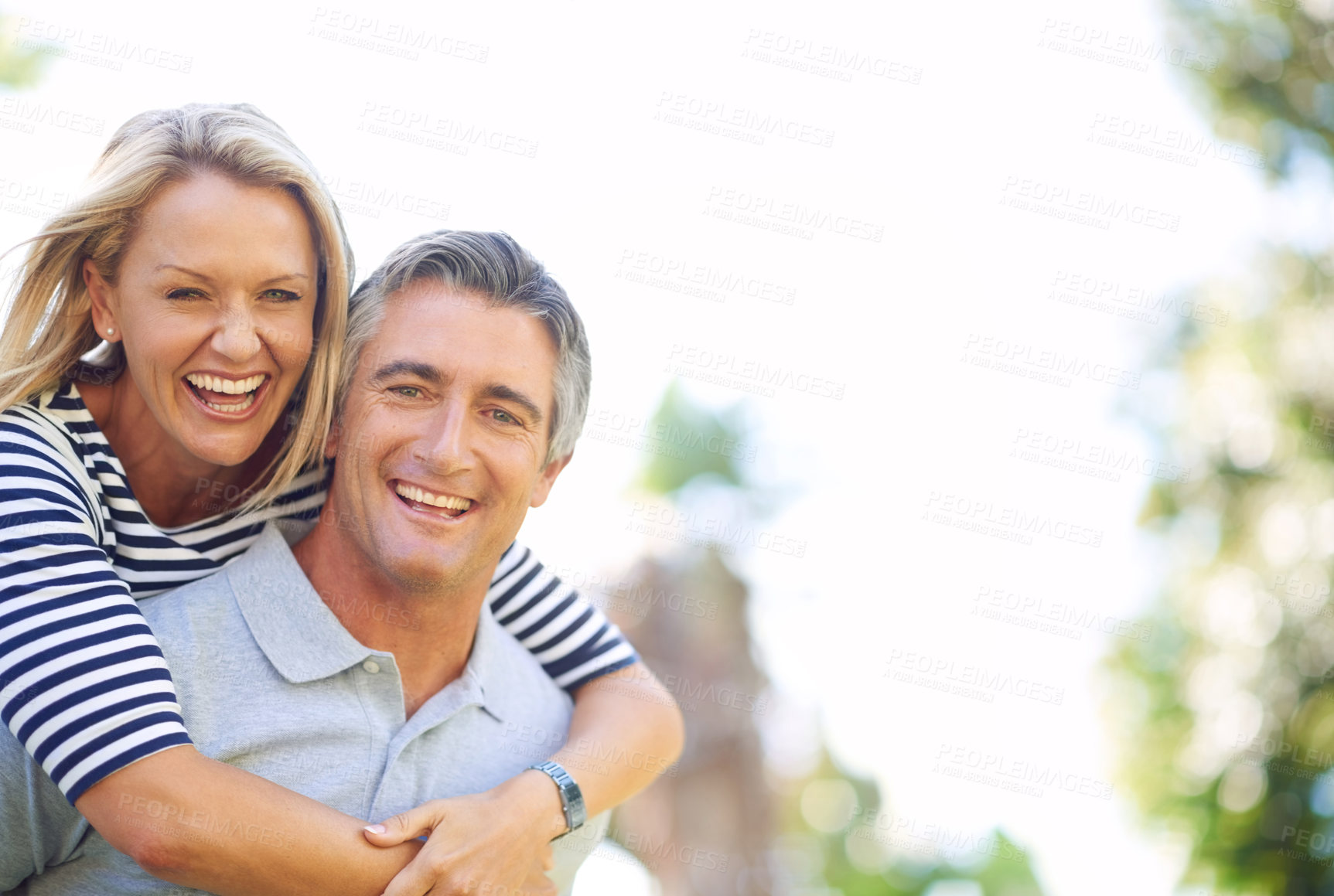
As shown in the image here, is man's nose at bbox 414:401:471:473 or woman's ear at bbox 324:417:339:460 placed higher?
man's nose at bbox 414:401:471:473

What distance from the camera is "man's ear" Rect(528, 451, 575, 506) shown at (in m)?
2.48

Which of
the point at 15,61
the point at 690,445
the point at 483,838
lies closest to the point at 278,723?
the point at 483,838

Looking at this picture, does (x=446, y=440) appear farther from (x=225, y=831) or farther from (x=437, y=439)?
(x=225, y=831)

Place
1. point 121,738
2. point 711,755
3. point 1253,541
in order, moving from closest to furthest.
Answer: point 121,738 → point 1253,541 → point 711,755

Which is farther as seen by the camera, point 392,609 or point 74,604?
point 392,609

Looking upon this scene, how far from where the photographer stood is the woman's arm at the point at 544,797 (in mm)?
2029

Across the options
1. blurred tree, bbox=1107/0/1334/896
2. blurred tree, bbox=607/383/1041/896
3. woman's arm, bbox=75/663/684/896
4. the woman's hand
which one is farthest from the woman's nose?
blurred tree, bbox=1107/0/1334/896

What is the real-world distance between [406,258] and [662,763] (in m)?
1.38

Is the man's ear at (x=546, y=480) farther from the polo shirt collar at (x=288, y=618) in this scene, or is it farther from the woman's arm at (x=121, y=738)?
the woman's arm at (x=121, y=738)

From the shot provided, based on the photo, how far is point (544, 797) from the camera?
2.30 m

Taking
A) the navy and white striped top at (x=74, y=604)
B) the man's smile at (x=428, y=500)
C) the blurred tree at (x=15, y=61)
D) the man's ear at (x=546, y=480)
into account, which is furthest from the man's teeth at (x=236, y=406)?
the blurred tree at (x=15, y=61)

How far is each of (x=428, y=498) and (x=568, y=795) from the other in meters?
0.71

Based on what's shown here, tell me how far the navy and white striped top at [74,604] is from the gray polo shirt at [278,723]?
19cm

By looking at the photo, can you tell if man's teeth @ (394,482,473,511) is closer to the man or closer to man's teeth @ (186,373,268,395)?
the man
